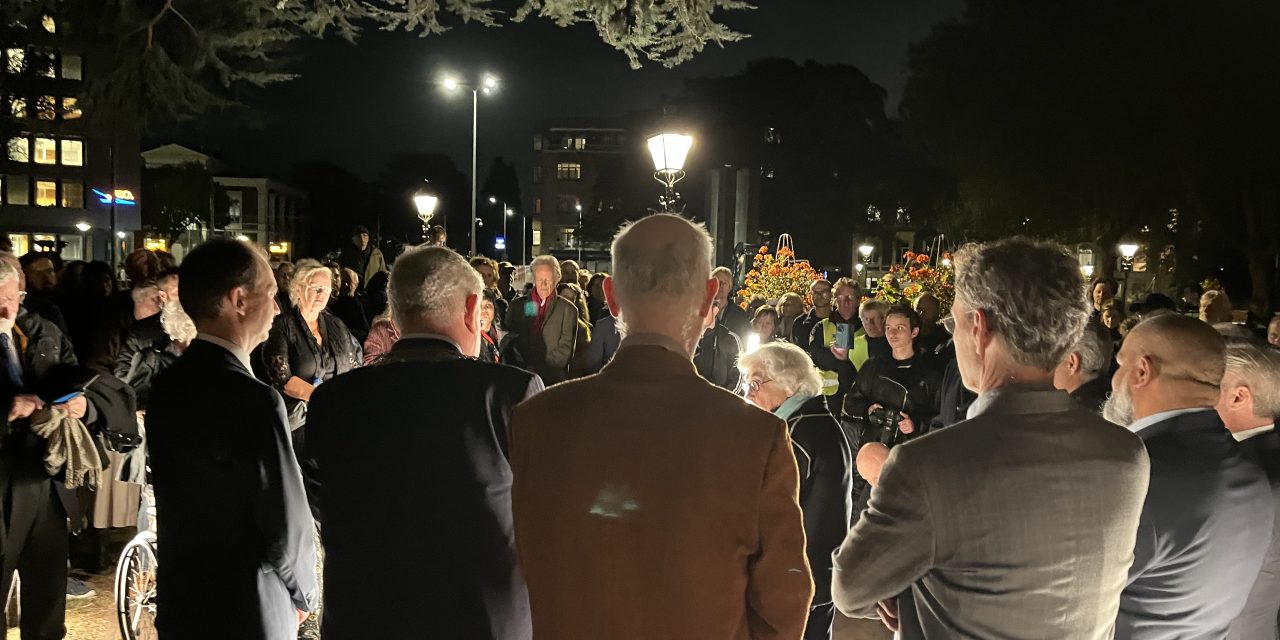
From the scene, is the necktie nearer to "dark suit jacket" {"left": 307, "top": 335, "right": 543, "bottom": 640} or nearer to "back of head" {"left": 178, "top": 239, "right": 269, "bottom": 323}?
"back of head" {"left": 178, "top": 239, "right": 269, "bottom": 323}

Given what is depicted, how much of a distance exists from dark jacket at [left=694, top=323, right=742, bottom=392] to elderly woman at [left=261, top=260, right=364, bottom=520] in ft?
10.9

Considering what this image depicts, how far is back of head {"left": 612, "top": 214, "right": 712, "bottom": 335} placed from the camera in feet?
6.66

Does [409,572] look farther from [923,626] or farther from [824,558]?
[824,558]

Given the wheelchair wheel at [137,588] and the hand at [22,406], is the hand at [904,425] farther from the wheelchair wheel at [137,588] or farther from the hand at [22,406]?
the hand at [22,406]

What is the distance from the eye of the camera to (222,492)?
2.85 metres

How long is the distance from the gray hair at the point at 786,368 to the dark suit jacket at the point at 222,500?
213 cm

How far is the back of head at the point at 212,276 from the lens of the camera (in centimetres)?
302

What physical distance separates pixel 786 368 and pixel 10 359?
3934 millimetres

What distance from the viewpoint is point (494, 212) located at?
120188 mm

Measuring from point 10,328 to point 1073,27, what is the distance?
3601 cm

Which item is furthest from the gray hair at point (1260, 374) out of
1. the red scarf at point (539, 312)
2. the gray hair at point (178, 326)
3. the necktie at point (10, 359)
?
the red scarf at point (539, 312)

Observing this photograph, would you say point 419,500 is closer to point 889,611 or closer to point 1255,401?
point 889,611

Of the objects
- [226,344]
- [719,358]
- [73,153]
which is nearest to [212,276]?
[226,344]

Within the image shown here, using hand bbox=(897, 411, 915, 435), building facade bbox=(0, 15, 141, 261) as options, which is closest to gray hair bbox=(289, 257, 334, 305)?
hand bbox=(897, 411, 915, 435)
